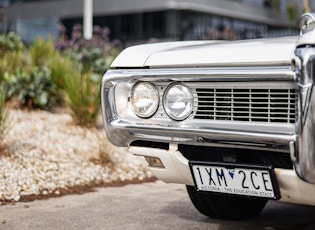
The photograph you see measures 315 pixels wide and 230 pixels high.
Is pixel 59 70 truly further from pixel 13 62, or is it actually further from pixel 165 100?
pixel 165 100

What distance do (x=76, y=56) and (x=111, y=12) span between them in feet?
52.0

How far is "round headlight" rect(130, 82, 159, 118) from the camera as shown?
10.4ft

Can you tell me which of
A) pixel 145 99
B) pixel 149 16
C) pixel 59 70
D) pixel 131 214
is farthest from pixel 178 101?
pixel 149 16

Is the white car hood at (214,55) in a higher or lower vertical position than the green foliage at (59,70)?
higher

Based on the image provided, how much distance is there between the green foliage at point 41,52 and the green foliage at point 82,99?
1895 millimetres

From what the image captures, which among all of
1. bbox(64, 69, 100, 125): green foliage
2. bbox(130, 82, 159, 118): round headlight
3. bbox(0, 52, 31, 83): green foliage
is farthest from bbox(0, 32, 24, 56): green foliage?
bbox(130, 82, 159, 118): round headlight

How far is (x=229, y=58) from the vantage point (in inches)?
114

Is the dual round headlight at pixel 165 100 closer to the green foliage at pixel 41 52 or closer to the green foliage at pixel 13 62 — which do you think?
the green foliage at pixel 13 62

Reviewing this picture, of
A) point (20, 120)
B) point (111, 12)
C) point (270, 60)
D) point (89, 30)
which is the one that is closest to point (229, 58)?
point (270, 60)

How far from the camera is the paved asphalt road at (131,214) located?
12.7 feet

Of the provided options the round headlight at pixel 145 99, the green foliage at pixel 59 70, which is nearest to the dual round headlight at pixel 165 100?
the round headlight at pixel 145 99

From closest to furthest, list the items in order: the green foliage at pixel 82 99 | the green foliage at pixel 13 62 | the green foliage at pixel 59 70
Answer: the green foliage at pixel 82 99
the green foliage at pixel 59 70
the green foliage at pixel 13 62

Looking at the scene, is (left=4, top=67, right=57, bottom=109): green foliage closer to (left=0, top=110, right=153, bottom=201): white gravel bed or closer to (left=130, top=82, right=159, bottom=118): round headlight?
(left=0, top=110, right=153, bottom=201): white gravel bed

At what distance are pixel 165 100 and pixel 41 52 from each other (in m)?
6.08
